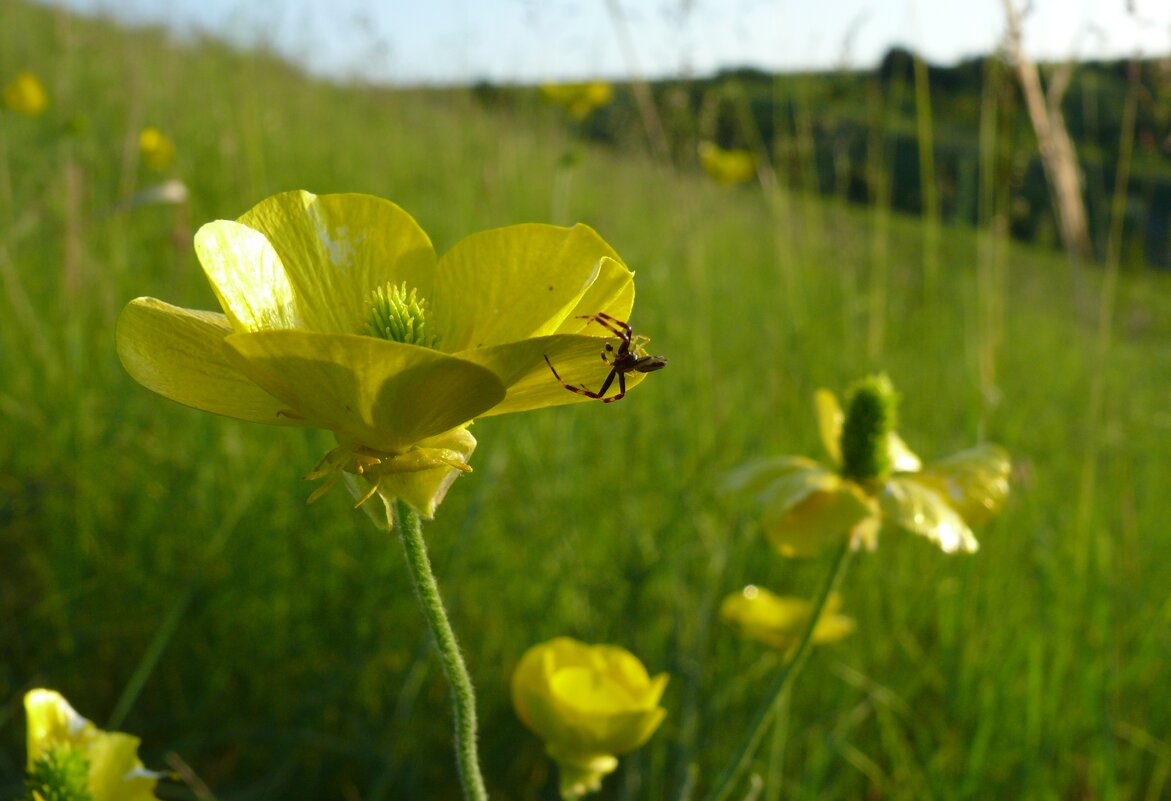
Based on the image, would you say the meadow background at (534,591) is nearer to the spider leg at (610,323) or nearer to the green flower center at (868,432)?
the green flower center at (868,432)

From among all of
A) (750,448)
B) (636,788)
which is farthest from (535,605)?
(750,448)

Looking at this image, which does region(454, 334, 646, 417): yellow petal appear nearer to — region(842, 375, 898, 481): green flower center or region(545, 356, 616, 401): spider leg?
region(545, 356, 616, 401): spider leg

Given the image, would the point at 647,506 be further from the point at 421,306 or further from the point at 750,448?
the point at 421,306

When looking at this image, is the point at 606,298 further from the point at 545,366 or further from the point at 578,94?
the point at 578,94

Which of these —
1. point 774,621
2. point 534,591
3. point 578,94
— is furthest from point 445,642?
point 578,94

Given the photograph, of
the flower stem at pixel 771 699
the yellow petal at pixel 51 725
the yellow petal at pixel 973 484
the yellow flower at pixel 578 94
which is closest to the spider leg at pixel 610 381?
the flower stem at pixel 771 699

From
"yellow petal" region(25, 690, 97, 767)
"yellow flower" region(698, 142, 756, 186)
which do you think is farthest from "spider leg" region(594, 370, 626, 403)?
"yellow flower" region(698, 142, 756, 186)
